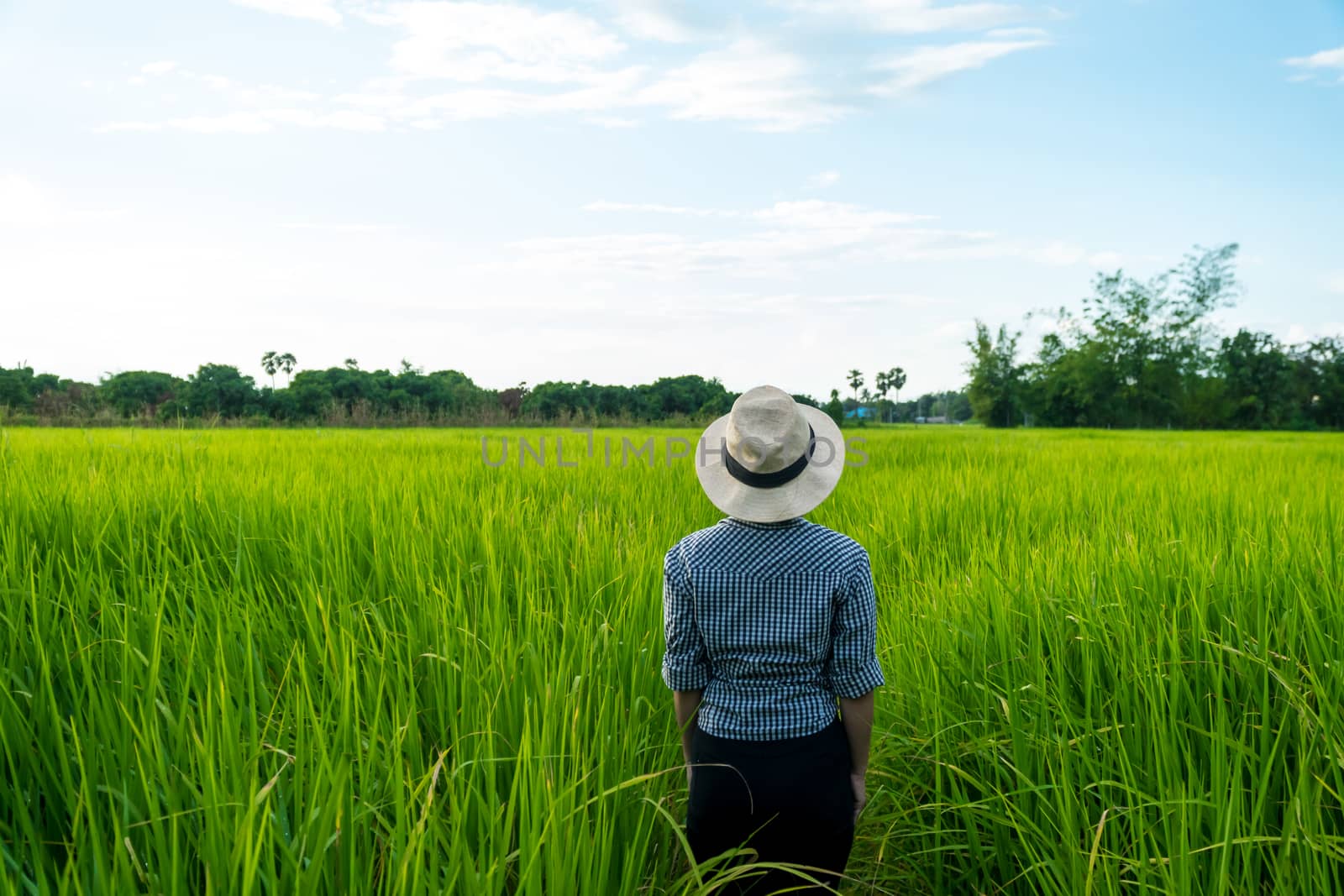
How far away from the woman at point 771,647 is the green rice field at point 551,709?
21cm

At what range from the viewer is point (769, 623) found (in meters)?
1.48

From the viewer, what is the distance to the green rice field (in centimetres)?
130

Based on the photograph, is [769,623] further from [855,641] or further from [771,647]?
[855,641]

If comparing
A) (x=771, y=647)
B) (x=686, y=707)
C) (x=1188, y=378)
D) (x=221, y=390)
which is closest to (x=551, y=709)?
(x=686, y=707)

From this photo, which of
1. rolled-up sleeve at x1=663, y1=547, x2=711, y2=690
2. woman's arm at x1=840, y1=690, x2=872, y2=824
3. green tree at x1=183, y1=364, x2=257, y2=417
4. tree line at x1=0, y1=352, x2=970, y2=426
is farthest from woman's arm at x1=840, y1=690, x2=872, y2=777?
green tree at x1=183, y1=364, x2=257, y2=417

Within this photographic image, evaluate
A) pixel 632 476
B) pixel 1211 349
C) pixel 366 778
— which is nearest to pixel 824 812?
pixel 366 778

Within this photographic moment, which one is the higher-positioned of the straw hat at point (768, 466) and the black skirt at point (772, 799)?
the straw hat at point (768, 466)

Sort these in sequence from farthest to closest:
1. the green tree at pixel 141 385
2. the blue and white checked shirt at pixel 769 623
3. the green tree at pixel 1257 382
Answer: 1. the green tree at pixel 1257 382
2. the green tree at pixel 141 385
3. the blue and white checked shirt at pixel 769 623

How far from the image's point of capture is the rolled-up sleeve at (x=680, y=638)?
60.8 inches

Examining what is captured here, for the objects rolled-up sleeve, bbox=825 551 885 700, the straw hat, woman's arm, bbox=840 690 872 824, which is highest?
the straw hat

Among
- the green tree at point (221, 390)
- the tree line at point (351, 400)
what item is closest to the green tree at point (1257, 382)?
Result: the tree line at point (351, 400)

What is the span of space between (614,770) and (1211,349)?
56.8 m

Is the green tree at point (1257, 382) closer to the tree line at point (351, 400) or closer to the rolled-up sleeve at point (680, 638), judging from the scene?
the tree line at point (351, 400)

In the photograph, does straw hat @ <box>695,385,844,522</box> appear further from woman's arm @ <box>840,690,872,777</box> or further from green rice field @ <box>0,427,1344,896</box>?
green rice field @ <box>0,427,1344,896</box>
